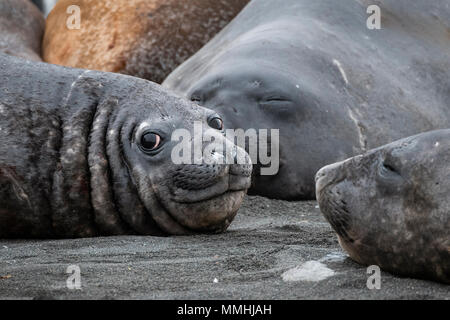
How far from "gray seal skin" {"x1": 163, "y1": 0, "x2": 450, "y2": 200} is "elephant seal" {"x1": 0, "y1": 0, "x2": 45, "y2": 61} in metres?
2.34

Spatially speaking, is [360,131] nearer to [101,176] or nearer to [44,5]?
[101,176]

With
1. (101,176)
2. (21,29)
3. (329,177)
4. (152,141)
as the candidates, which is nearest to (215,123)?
(152,141)

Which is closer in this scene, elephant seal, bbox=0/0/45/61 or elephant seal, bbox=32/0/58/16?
elephant seal, bbox=0/0/45/61

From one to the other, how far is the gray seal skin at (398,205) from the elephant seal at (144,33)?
179 inches

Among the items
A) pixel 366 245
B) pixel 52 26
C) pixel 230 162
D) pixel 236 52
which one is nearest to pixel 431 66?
pixel 236 52

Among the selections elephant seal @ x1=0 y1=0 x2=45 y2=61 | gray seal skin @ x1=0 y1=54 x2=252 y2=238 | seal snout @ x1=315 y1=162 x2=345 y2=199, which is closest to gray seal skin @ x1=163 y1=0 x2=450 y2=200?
gray seal skin @ x1=0 y1=54 x2=252 y2=238

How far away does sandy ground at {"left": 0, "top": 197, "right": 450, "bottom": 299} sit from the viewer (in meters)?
2.80

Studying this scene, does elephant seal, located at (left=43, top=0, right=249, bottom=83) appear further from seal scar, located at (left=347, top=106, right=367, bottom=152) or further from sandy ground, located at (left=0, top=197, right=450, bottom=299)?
sandy ground, located at (left=0, top=197, right=450, bottom=299)

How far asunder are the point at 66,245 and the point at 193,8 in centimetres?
451

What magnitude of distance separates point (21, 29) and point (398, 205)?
638 cm

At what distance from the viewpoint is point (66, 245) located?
3.85 m

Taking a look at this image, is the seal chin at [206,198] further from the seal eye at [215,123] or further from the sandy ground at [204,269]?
the seal eye at [215,123]

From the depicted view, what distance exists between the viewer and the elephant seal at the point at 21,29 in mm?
8328
